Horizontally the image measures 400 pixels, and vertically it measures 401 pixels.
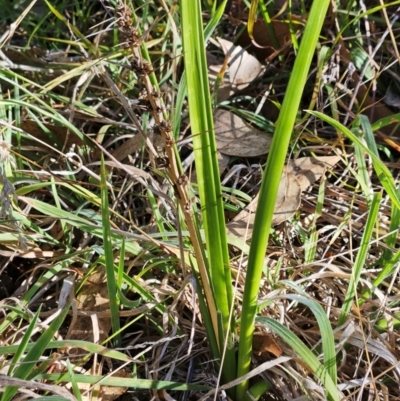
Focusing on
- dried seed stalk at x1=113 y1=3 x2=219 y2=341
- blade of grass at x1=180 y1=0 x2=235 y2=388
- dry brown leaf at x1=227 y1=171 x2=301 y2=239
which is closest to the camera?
dried seed stalk at x1=113 y1=3 x2=219 y2=341

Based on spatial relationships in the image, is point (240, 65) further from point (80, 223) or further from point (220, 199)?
point (220, 199)

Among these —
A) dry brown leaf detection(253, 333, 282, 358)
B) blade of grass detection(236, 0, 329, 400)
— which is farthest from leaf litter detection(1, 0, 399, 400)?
blade of grass detection(236, 0, 329, 400)

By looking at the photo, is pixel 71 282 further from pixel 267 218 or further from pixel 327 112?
pixel 327 112

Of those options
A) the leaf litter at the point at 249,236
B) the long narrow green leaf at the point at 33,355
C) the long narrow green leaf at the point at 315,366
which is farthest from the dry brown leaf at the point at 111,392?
the long narrow green leaf at the point at 315,366

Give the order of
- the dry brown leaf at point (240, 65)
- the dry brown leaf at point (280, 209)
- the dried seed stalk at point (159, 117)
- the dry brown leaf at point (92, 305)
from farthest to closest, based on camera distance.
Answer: the dry brown leaf at point (240, 65)
the dry brown leaf at point (280, 209)
the dry brown leaf at point (92, 305)
the dried seed stalk at point (159, 117)

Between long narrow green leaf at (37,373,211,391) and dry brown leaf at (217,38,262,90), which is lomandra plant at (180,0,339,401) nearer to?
long narrow green leaf at (37,373,211,391)

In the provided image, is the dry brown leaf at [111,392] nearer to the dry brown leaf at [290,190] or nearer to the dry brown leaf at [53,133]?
the dry brown leaf at [290,190]

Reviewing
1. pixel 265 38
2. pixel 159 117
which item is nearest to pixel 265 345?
pixel 159 117
